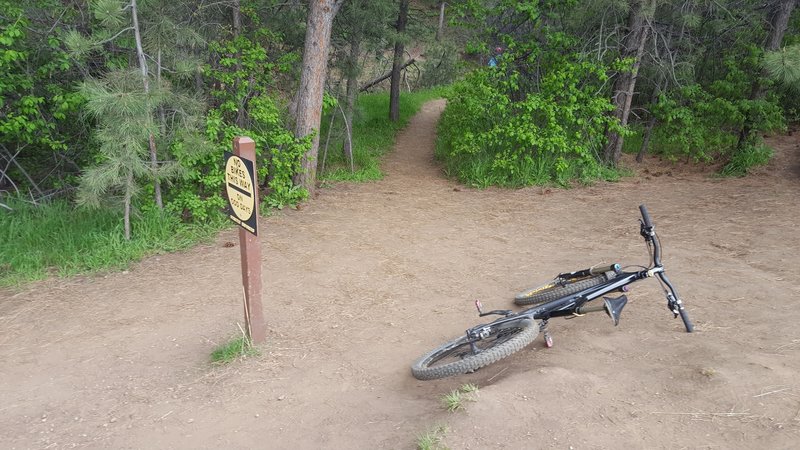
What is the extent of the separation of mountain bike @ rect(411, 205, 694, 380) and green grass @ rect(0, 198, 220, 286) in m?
4.57

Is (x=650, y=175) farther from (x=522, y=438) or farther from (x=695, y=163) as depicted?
(x=522, y=438)

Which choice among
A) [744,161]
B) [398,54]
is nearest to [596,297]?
[744,161]

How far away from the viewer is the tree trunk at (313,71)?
884 cm

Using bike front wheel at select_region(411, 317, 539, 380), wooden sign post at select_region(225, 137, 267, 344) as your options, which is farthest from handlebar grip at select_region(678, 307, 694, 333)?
wooden sign post at select_region(225, 137, 267, 344)

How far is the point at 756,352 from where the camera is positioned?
407cm

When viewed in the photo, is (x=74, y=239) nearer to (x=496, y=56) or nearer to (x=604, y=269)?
(x=604, y=269)

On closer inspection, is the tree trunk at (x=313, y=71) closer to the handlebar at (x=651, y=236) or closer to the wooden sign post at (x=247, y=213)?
the wooden sign post at (x=247, y=213)

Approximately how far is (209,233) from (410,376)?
14.6 feet

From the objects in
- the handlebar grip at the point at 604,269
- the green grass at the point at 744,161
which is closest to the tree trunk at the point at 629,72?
the green grass at the point at 744,161

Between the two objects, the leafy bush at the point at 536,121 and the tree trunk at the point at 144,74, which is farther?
the leafy bush at the point at 536,121

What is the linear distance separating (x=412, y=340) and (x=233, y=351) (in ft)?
5.13

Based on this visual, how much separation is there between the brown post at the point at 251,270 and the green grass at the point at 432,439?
83.6 inches

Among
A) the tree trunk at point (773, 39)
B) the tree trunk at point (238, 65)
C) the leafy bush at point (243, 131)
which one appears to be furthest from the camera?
the tree trunk at point (773, 39)

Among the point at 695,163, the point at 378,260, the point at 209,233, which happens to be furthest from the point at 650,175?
the point at 209,233
